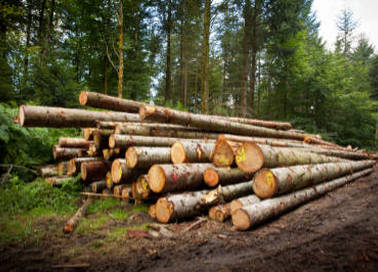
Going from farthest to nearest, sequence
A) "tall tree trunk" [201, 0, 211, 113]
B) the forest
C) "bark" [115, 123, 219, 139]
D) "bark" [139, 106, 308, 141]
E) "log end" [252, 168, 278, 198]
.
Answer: the forest → "tall tree trunk" [201, 0, 211, 113] → "bark" [115, 123, 219, 139] → "bark" [139, 106, 308, 141] → "log end" [252, 168, 278, 198]

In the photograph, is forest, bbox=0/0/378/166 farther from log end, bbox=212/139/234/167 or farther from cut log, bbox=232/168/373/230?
cut log, bbox=232/168/373/230

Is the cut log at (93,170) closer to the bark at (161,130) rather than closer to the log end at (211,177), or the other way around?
the bark at (161,130)

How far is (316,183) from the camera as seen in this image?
462 centimetres

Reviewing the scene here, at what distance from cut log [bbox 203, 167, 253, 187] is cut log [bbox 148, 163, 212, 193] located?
16 cm

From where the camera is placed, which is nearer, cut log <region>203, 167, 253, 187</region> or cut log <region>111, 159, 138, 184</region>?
cut log <region>203, 167, 253, 187</region>

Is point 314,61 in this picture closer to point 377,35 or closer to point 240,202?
point 240,202

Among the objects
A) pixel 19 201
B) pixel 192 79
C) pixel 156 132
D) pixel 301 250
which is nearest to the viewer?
pixel 301 250

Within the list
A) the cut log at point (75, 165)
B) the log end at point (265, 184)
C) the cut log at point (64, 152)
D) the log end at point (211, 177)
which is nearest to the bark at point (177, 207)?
the log end at point (211, 177)

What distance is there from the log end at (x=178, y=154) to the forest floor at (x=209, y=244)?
45.4 inches

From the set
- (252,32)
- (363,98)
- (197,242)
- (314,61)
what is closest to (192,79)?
(252,32)

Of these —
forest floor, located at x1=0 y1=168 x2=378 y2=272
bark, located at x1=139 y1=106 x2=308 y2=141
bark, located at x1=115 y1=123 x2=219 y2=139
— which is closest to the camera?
forest floor, located at x1=0 y1=168 x2=378 y2=272

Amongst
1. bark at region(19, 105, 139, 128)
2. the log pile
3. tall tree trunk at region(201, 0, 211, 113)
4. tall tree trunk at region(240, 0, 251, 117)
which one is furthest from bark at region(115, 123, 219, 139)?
tall tree trunk at region(240, 0, 251, 117)

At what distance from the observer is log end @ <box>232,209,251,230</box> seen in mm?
3039

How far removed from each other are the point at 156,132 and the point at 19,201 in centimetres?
308
